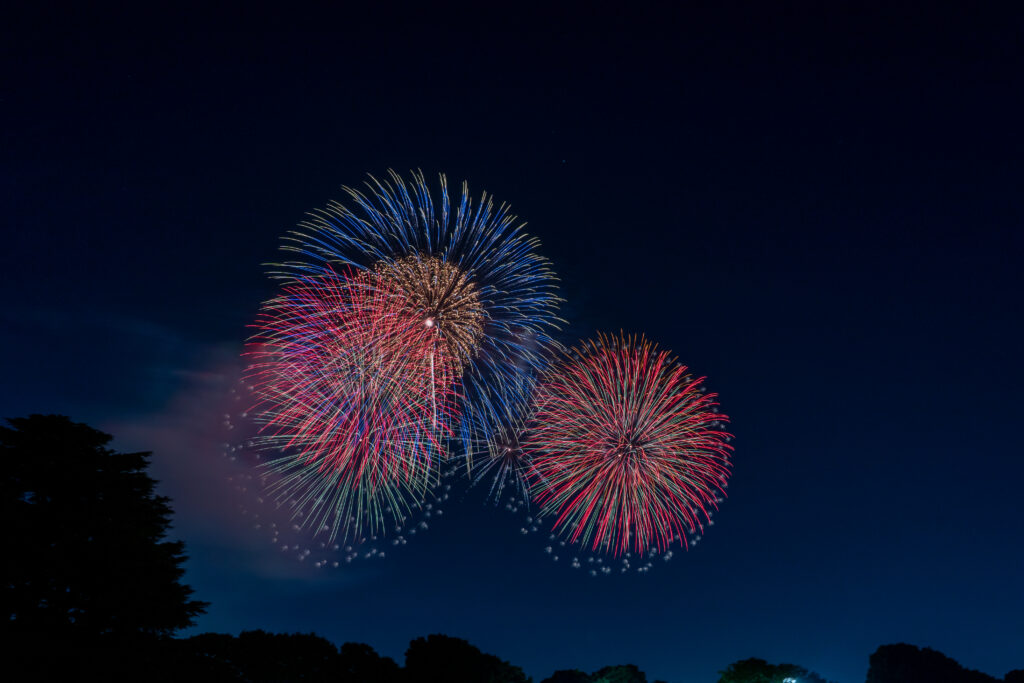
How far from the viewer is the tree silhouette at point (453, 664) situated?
47969 mm

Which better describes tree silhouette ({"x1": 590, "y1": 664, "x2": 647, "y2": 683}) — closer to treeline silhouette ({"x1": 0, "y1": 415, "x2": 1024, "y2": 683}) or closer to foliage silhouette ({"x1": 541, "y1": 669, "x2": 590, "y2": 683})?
foliage silhouette ({"x1": 541, "y1": 669, "x2": 590, "y2": 683})

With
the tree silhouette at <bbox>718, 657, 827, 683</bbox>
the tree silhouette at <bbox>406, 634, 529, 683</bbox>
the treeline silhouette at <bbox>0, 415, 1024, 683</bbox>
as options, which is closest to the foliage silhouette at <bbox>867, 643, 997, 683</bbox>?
the tree silhouette at <bbox>718, 657, 827, 683</bbox>

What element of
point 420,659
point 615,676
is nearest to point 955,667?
point 615,676

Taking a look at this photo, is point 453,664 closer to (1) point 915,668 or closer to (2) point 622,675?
(2) point 622,675

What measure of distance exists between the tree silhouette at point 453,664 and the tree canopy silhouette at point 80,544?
79.8 ft

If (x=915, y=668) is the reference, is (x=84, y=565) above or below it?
below

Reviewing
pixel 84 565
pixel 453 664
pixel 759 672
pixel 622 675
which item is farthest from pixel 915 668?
pixel 84 565

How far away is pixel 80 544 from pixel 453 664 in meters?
30.1

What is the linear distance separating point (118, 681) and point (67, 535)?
19.1 ft

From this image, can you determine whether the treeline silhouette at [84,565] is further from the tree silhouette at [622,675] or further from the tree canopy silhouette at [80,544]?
the tree silhouette at [622,675]

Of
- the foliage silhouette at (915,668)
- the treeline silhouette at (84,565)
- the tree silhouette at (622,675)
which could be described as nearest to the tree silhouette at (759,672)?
the tree silhouette at (622,675)

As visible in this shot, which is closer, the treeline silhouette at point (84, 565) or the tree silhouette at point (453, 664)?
the treeline silhouette at point (84, 565)

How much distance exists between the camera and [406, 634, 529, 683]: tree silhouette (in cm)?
4797

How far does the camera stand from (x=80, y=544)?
2602 cm
